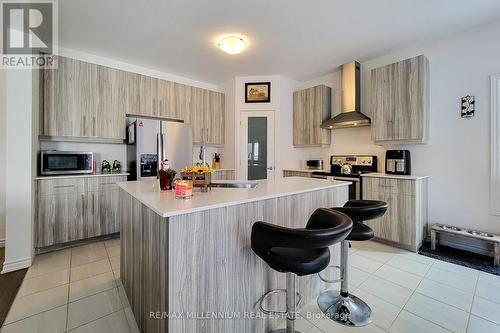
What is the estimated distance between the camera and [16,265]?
7.59ft

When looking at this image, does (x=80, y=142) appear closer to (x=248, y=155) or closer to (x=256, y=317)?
(x=248, y=155)

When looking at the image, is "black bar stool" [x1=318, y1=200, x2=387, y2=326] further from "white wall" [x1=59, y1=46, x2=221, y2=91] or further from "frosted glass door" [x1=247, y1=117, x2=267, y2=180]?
"white wall" [x1=59, y1=46, x2=221, y2=91]

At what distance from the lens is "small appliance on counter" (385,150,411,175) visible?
312cm

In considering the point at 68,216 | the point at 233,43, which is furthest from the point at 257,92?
the point at 68,216

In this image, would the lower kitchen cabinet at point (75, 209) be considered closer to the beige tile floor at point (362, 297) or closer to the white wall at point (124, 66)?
the beige tile floor at point (362, 297)

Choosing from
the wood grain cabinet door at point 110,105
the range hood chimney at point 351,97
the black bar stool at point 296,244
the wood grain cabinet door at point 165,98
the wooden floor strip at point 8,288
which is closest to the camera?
the black bar stool at point 296,244

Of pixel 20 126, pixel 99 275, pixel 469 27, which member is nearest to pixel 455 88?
pixel 469 27

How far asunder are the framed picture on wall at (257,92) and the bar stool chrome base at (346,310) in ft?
11.4

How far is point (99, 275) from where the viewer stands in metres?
2.25

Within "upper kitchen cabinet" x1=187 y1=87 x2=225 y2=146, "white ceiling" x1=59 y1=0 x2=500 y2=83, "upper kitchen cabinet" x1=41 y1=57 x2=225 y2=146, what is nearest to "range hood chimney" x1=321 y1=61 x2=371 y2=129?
"white ceiling" x1=59 y1=0 x2=500 y2=83

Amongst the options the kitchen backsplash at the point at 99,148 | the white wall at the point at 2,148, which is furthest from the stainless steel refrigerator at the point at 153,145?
the white wall at the point at 2,148

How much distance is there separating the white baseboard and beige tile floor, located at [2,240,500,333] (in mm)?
89

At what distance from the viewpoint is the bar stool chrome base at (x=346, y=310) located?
5.37 ft

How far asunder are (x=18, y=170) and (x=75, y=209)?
2.66 feet
